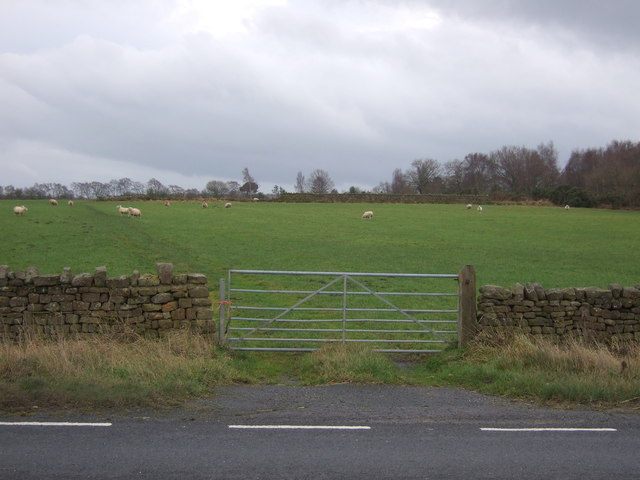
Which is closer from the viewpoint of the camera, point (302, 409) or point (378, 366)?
point (302, 409)

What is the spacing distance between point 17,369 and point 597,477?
310 inches

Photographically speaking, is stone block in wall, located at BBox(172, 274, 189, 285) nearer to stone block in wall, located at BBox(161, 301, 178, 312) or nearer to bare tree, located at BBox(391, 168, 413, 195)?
stone block in wall, located at BBox(161, 301, 178, 312)

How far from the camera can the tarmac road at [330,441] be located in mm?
6070

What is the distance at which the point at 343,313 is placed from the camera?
11797 millimetres

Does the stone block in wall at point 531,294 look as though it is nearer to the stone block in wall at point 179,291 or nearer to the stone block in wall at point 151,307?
the stone block in wall at point 179,291

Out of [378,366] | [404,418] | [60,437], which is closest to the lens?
[60,437]

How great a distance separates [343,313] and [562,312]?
4.51 metres

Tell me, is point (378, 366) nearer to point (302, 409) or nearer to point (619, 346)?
point (302, 409)

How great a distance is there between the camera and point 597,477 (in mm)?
5973

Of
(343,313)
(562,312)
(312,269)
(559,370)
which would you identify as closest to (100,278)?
(343,313)

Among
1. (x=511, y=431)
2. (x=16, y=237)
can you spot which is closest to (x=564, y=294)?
(x=511, y=431)

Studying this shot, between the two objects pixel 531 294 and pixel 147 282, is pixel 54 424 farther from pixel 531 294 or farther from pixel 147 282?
pixel 531 294

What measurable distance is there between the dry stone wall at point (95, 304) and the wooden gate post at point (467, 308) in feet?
16.1

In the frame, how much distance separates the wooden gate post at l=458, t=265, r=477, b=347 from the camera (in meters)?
12.1
